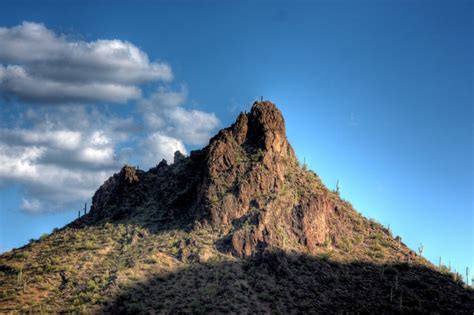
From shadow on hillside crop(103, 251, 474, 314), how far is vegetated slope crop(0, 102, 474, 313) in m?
0.15

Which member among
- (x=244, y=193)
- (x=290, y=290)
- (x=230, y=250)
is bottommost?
(x=290, y=290)

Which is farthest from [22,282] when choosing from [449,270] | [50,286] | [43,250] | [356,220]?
[449,270]

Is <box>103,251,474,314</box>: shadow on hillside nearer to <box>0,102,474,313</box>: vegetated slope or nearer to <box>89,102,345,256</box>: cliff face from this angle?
<box>0,102,474,313</box>: vegetated slope

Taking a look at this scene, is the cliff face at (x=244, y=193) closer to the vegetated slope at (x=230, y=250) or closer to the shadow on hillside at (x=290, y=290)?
the vegetated slope at (x=230, y=250)

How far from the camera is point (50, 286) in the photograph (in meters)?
92.6

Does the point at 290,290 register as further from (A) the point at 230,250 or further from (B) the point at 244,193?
(B) the point at 244,193

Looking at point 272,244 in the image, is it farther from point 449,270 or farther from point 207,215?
point 449,270

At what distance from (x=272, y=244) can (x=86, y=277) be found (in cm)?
2310

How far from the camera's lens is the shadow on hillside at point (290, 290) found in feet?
295

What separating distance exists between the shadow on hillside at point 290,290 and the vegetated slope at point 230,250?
0.50ft

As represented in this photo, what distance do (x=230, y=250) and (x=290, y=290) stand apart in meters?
9.60

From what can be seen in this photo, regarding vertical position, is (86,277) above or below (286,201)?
below

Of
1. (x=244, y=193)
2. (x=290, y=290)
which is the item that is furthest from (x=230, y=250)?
(x=290, y=290)

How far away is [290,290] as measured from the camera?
9438 centimetres
